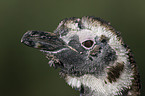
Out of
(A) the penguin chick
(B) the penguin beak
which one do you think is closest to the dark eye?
(A) the penguin chick

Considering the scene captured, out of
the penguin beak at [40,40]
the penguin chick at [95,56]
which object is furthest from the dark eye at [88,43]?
the penguin beak at [40,40]

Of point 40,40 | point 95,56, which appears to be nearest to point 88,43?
point 95,56

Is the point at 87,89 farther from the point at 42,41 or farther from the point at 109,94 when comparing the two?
the point at 42,41

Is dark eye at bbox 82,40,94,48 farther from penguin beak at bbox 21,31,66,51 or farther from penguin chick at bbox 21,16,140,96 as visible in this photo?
penguin beak at bbox 21,31,66,51

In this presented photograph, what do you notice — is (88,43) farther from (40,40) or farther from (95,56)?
(40,40)

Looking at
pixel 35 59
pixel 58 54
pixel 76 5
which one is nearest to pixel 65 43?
pixel 58 54

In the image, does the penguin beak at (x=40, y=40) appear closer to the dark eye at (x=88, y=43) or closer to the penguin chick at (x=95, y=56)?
the penguin chick at (x=95, y=56)

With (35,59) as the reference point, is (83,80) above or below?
below
